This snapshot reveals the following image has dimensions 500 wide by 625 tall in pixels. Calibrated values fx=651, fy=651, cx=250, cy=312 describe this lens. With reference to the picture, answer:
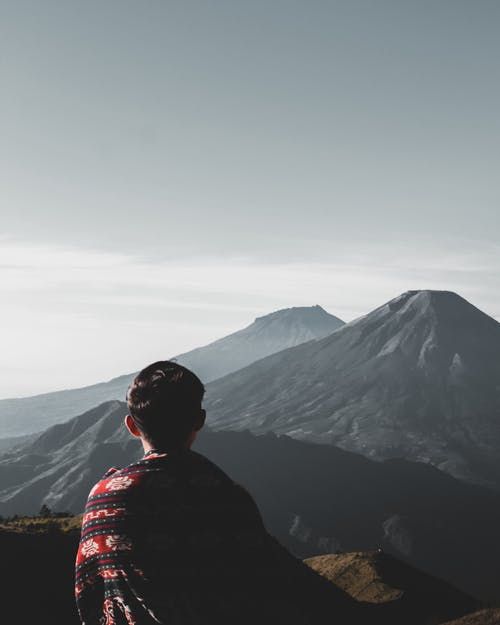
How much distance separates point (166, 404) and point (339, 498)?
157 meters

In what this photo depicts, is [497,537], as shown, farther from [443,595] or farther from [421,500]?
[443,595]

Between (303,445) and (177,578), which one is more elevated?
(177,578)

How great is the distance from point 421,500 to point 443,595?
145 m

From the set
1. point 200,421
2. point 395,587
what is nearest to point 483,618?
point 395,587

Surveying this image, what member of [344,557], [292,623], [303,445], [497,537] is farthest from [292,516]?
[292,623]

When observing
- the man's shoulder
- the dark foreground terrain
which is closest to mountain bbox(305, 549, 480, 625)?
the dark foreground terrain

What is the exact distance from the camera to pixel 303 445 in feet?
561

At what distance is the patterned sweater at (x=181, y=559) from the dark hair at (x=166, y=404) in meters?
0.18

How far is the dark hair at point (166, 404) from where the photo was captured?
3.25m

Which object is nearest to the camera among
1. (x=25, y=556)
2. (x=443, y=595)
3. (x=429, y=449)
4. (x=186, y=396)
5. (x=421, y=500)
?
(x=186, y=396)

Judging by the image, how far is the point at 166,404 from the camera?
3252 mm

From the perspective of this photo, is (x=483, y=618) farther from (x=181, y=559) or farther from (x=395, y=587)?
(x=181, y=559)

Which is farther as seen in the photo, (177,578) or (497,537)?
(497,537)

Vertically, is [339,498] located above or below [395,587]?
below
